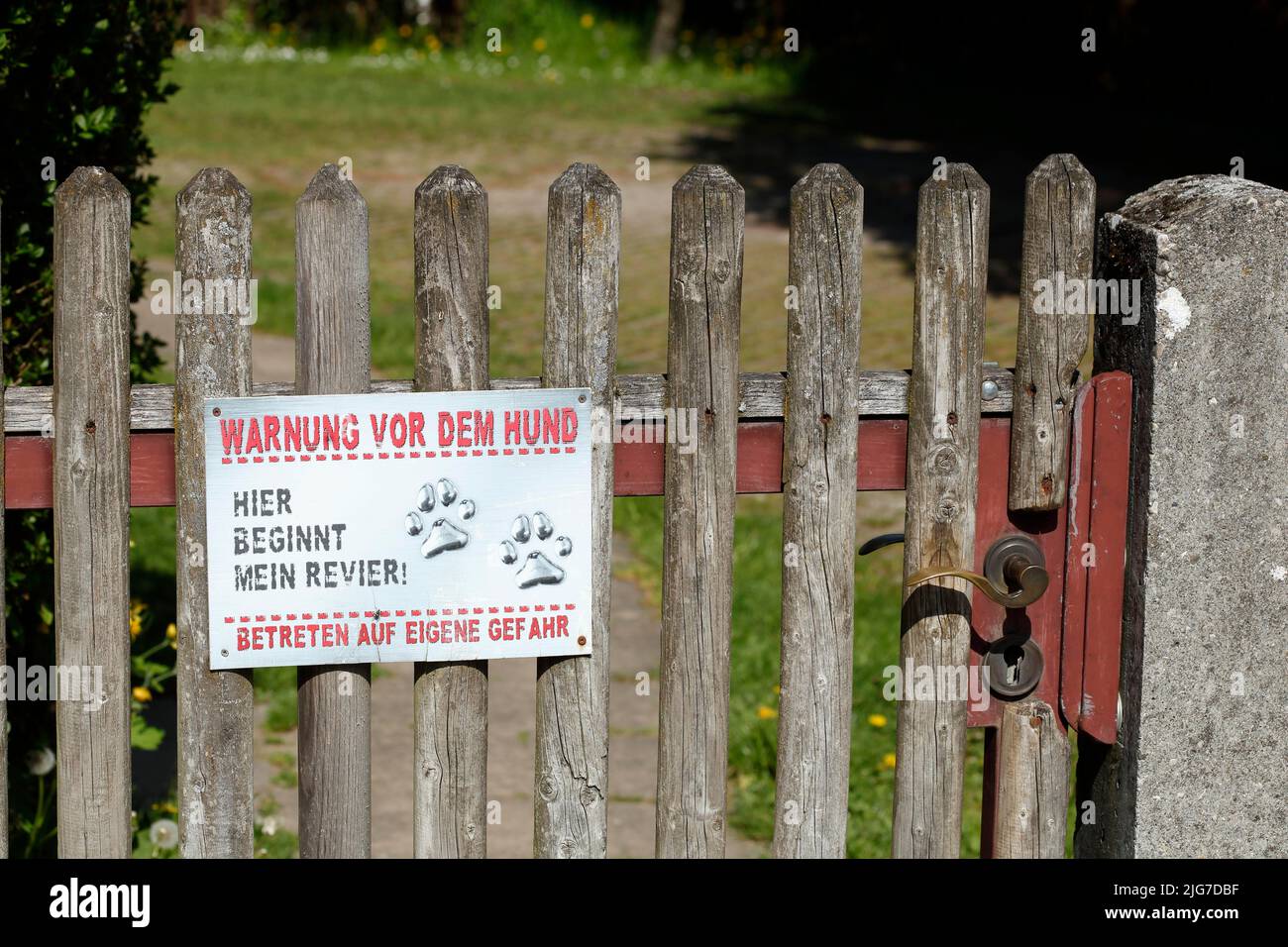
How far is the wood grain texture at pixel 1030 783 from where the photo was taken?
2752 millimetres

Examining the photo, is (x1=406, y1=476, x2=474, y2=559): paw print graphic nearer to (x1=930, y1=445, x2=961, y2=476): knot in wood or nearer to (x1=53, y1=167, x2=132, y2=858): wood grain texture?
(x1=53, y1=167, x2=132, y2=858): wood grain texture

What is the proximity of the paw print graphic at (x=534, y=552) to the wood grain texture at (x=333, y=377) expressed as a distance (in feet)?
1.01

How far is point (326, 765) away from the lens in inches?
104

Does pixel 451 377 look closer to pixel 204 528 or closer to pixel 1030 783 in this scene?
pixel 204 528

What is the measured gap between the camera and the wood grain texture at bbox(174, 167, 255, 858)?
246 centimetres

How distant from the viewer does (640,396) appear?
2584mm

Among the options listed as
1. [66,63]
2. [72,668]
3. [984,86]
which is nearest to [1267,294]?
[72,668]

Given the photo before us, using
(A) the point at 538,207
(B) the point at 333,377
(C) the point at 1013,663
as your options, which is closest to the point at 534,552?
(B) the point at 333,377

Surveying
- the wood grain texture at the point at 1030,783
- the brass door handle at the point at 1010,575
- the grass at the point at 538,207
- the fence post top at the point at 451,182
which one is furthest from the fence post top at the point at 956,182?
→ the grass at the point at 538,207

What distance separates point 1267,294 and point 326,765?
5.49ft

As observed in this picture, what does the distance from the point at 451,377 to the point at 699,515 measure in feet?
1.46

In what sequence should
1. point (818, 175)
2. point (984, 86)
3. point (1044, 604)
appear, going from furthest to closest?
point (984, 86) → point (1044, 604) → point (818, 175)

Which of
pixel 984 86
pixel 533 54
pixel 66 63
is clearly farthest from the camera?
pixel 533 54
